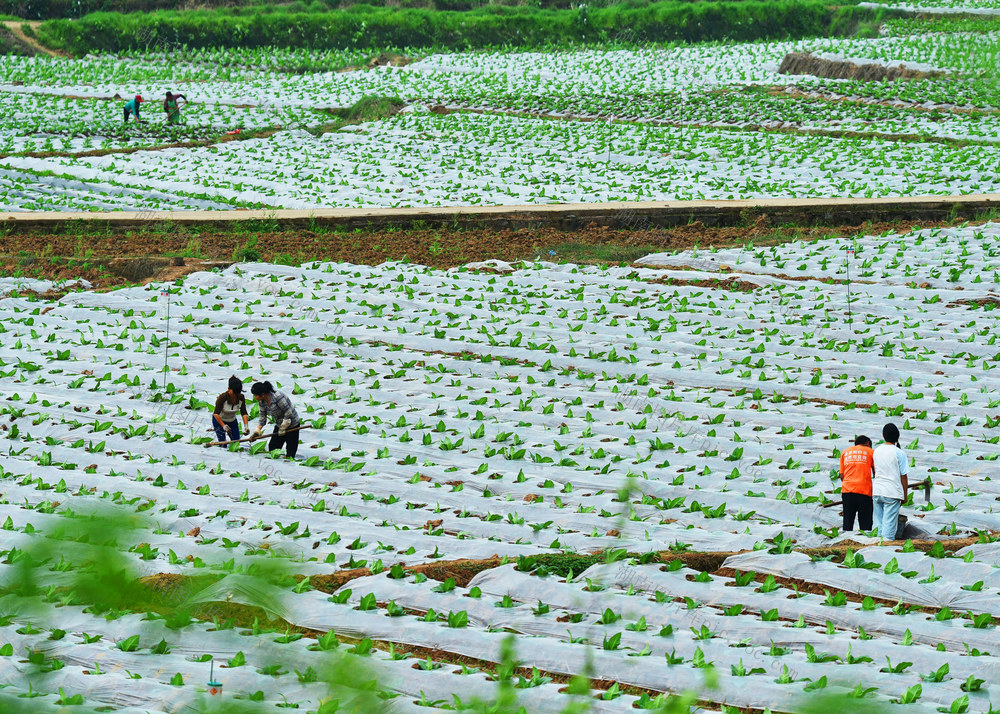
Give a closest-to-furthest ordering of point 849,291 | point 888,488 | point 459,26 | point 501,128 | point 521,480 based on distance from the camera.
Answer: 1. point 888,488
2. point 521,480
3. point 849,291
4. point 501,128
5. point 459,26

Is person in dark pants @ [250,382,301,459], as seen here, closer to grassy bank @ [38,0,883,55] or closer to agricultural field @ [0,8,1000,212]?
agricultural field @ [0,8,1000,212]

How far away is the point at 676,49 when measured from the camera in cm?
5069

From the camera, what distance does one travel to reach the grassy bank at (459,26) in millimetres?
51969

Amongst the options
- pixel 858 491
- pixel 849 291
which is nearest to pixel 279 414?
pixel 858 491

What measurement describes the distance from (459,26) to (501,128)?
83.3 feet

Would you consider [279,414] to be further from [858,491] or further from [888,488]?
[888,488]

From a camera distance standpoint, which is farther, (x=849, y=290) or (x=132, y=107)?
(x=132, y=107)

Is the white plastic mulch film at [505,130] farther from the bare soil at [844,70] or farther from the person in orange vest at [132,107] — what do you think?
the bare soil at [844,70]

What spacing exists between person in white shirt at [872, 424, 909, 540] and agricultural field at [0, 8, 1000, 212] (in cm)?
1519

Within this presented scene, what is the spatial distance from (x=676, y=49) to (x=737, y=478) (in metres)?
45.4

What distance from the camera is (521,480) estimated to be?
891 centimetres

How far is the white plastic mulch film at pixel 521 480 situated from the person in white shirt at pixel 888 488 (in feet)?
1.12

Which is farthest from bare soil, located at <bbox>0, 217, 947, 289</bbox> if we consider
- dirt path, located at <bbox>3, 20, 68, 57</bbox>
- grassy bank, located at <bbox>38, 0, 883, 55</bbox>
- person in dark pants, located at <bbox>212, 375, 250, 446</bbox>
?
grassy bank, located at <bbox>38, 0, 883, 55</bbox>

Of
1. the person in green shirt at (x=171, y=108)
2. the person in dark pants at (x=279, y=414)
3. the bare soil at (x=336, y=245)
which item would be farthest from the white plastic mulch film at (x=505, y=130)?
the person in dark pants at (x=279, y=414)
